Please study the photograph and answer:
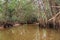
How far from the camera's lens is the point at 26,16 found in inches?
770

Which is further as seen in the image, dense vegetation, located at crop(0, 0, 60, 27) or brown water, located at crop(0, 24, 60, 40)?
dense vegetation, located at crop(0, 0, 60, 27)

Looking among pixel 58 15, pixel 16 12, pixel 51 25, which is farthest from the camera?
pixel 16 12

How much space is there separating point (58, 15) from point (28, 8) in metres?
5.68

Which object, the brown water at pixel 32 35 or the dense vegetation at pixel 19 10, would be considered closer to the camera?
the brown water at pixel 32 35

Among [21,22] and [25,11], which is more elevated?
[25,11]

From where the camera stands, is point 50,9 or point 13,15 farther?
point 13,15

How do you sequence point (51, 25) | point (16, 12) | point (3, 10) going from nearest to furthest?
point (51, 25), point (3, 10), point (16, 12)

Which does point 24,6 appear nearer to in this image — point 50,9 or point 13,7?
point 13,7

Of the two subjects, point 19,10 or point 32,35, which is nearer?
point 32,35

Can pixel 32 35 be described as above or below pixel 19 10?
below

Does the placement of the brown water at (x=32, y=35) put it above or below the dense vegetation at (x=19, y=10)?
below

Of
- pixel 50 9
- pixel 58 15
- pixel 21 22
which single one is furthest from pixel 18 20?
pixel 58 15

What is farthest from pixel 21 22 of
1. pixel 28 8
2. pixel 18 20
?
pixel 28 8

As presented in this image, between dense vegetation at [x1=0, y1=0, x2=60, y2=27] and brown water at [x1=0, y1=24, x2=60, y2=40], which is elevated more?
dense vegetation at [x1=0, y1=0, x2=60, y2=27]
